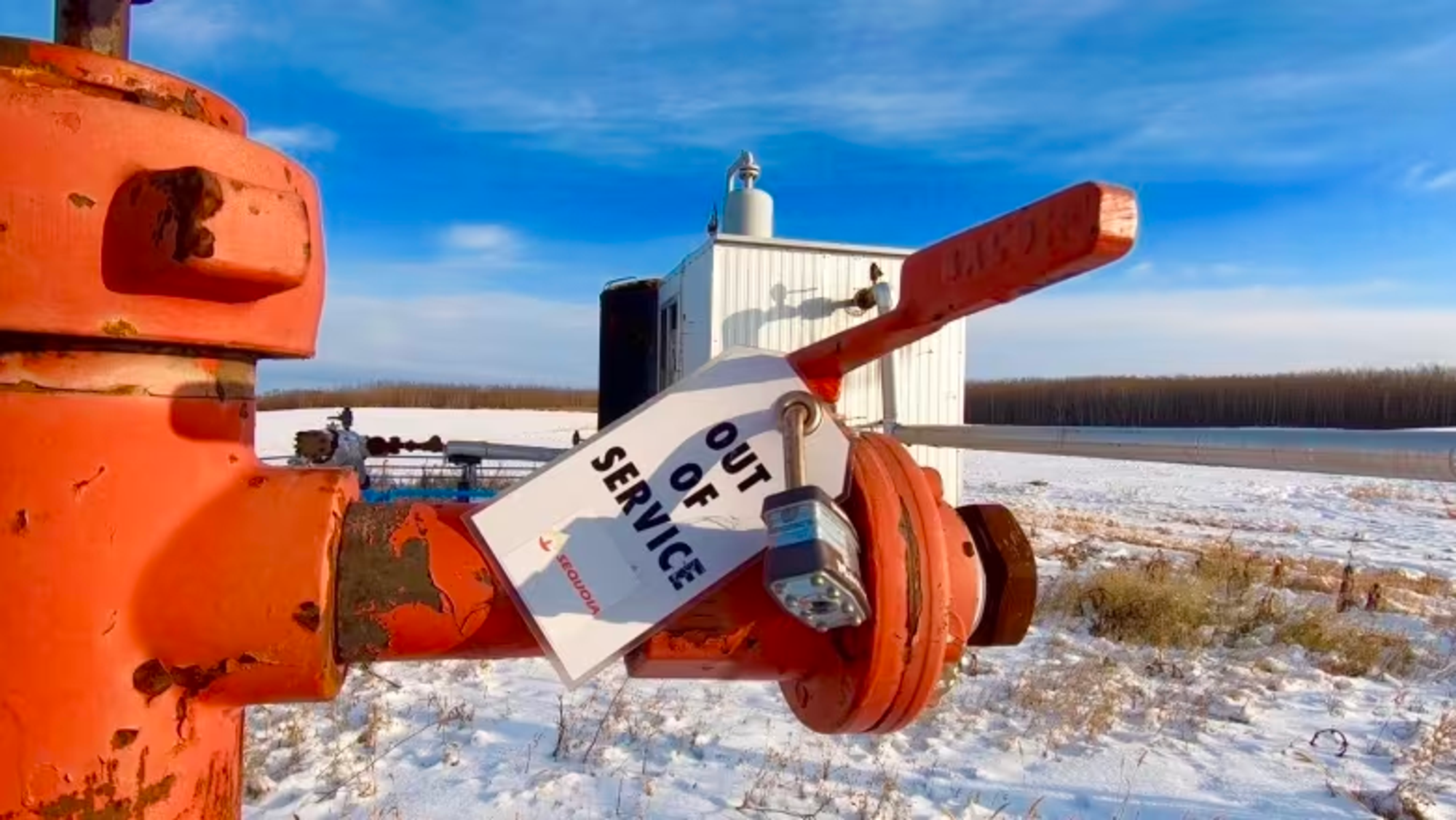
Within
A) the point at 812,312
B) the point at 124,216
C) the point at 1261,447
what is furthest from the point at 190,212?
the point at 812,312

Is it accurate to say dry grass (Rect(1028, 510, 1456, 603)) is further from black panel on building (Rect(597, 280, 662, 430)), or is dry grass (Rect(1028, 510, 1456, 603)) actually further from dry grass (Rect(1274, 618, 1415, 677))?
black panel on building (Rect(597, 280, 662, 430))

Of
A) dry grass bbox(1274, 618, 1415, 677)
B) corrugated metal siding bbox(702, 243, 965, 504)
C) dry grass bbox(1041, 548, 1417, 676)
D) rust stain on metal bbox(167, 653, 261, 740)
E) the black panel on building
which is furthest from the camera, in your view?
the black panel on building

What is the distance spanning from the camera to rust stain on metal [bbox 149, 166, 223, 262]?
0.55 m

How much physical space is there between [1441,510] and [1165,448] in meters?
17.5

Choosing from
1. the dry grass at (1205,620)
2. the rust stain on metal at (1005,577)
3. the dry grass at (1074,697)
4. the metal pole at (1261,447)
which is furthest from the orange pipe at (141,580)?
the dry grass at (1205,620)

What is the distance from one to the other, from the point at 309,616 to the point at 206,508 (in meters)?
0.10

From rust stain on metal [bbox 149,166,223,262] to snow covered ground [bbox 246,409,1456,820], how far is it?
89.5 inches

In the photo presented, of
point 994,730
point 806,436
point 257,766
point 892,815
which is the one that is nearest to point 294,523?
point 806,436

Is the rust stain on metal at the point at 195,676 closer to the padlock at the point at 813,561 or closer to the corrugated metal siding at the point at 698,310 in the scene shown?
the padlock at the point at 813,561

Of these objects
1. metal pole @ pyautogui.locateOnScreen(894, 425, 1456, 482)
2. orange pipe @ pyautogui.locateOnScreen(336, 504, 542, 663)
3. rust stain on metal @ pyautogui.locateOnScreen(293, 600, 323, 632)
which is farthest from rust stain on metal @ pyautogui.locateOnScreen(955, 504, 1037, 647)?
rust stain on metal @ pyautogui.locateOnScreen(293, 600, 323, 632)

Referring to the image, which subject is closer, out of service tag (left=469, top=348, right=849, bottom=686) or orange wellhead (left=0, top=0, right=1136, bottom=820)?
orange wellhead (left=0, top=0, right=1136, bottom=820)

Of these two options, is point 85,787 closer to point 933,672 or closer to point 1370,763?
point 933,672

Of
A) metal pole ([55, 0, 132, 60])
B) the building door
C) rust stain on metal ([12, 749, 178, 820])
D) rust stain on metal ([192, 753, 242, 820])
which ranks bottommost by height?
rust stain on metal ([192, 753, 242, 820])

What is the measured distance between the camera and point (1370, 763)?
10.7ft
